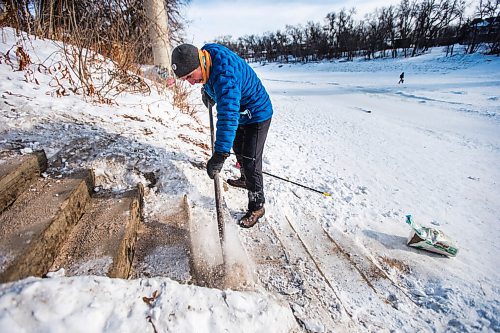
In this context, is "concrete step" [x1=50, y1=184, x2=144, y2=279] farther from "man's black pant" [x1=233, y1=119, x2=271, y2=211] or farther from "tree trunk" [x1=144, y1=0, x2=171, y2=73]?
"tree trunk" [x1=144, y1=0, x2=171, y2=73]

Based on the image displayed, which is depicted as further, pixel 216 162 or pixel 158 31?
pixel 158 31

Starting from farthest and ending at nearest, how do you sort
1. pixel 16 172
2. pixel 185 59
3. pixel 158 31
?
pixel 158 31 → pixel 185 59 → pixel 16 172

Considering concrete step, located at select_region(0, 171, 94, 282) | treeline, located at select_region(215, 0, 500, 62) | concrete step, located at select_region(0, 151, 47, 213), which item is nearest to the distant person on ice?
concrete step, located at select_region(0, 171, 94, 282)

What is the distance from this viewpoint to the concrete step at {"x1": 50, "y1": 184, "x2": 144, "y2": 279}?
5.09 feet

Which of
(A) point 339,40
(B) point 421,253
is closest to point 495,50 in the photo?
(A) point 339,40

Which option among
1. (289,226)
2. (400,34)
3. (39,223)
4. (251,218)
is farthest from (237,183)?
(400,34)

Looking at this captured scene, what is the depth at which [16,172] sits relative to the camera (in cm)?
187

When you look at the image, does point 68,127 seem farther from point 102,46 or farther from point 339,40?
point 339,40

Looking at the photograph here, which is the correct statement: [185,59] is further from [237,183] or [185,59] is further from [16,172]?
[237,183]

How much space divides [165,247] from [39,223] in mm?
822

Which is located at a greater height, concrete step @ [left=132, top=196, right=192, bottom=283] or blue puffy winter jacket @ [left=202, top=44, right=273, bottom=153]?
blue puffy winter jacket @ [left=202, top=44, right=273, bottom=153]

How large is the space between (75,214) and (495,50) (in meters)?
40.0

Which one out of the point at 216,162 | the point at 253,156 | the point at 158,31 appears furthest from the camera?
the point at 158,31

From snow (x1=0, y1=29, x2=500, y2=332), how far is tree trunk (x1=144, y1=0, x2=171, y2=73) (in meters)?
0.93
